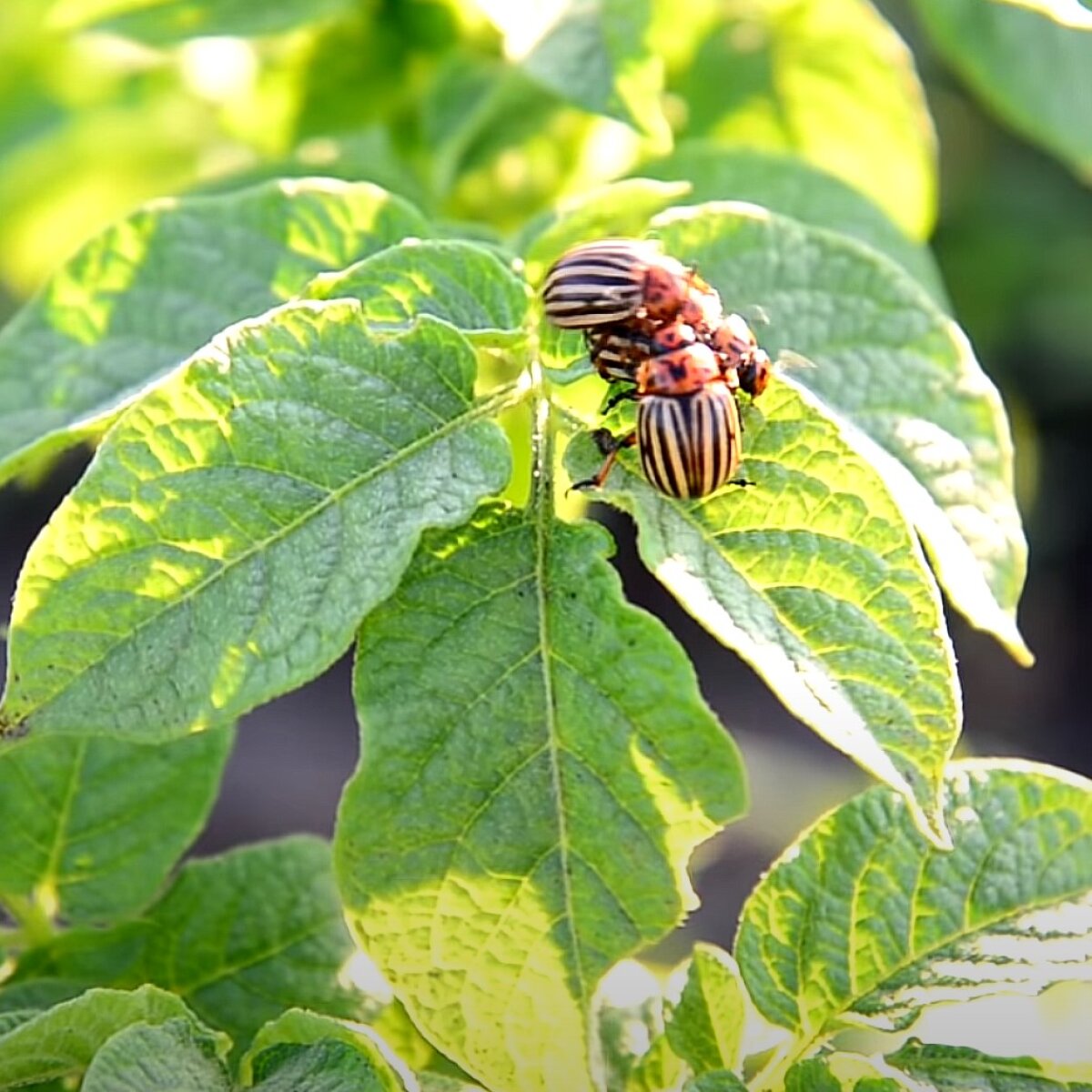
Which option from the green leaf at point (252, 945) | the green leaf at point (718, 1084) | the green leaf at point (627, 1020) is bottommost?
the green leaf at point (627, 1020)

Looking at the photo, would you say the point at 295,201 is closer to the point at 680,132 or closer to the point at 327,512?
the point at 327,512

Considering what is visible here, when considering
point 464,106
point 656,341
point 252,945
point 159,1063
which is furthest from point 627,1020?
point 464,106

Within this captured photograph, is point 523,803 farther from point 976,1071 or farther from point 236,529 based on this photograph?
point 976,1071

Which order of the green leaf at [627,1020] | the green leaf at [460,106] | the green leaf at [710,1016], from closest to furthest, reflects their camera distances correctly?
the green leaf at [710,1016]
the green leaf at [627,1020]
the green leaf at [460,106]

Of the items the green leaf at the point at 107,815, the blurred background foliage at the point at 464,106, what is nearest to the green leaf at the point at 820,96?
the blurred background foliage at the point at 464,106

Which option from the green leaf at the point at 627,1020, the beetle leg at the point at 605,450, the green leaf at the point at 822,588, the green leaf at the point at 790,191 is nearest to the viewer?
the green leaf at the point at 822,588

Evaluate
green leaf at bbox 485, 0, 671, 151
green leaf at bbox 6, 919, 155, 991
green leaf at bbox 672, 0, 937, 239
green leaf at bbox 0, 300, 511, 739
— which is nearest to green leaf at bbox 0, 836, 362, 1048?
green leaf at bbox 6, 919, 155, 991

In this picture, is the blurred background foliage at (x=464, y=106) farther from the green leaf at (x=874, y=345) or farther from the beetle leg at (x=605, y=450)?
the beetle leg at (x=605, y=450)
